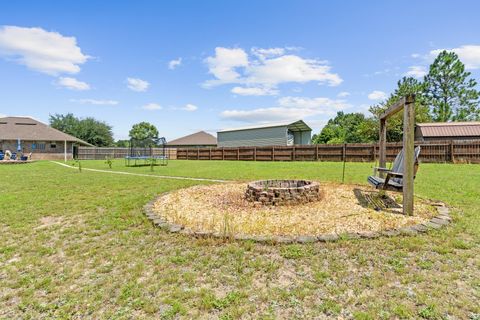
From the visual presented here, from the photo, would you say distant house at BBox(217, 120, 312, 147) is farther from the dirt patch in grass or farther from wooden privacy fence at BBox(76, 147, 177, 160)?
the dirt patch in grass

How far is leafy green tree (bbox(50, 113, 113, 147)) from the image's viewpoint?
4106 centimetres

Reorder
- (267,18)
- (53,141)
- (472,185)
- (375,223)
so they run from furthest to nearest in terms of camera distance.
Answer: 1. (53,141)
2. (267,18)
3. (472,185)
4. (375,223)

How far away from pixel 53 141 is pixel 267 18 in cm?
2819

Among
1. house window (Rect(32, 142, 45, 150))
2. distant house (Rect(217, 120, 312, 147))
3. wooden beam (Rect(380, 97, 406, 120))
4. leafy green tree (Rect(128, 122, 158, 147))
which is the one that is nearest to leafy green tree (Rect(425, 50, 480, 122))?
distant house (Rect(217, 120, 312, 147))

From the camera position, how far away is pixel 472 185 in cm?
662

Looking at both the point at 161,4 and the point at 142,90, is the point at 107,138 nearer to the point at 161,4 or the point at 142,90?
the point at 142,90

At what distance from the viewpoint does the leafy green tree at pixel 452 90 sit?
30672mm

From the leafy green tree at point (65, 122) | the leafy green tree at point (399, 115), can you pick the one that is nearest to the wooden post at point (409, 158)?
the leafy green tree at point (399, 115)

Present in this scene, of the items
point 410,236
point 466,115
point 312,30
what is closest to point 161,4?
point 312,30

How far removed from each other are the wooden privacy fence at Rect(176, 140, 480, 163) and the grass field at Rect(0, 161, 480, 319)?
679 cm

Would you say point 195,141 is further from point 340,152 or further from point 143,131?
point 143,131

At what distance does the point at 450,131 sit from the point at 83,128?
1846 inches

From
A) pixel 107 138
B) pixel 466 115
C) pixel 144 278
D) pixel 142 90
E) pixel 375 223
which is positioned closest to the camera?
pixel 144 278

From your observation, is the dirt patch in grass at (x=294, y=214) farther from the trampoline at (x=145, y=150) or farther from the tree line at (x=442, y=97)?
the tree line at (x=442, y=97)
